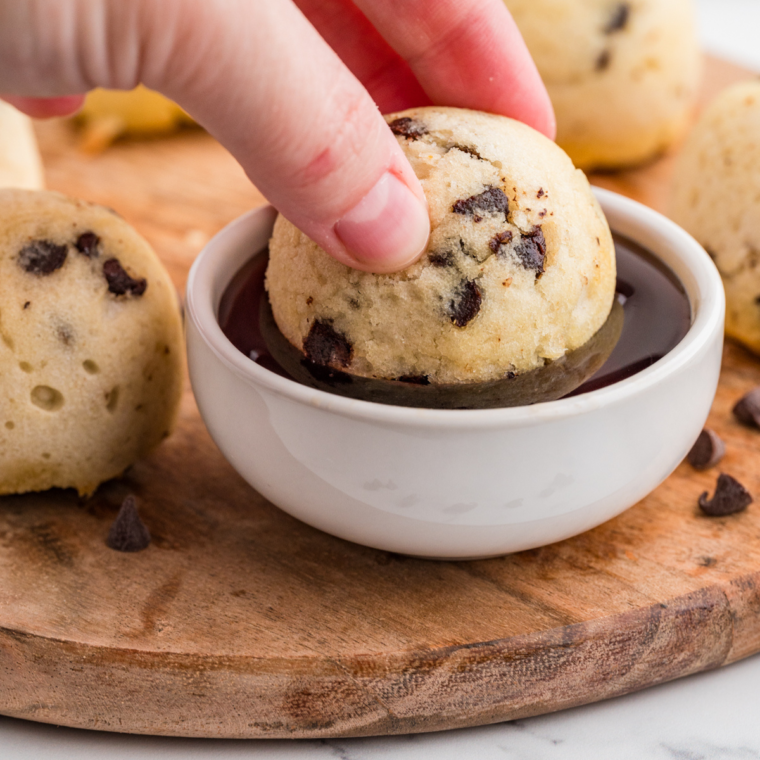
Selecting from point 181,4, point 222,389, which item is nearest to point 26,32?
point 181,4

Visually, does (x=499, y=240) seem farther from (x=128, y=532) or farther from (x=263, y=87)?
(x=128, y=532)

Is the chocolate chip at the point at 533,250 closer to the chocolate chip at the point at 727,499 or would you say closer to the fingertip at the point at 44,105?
the chocolate chip at the point at 727,499

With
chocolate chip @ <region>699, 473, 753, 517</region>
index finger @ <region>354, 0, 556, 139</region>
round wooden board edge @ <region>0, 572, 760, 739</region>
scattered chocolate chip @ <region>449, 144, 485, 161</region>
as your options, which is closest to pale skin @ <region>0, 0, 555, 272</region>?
scattered chocolate chip @ <region>449, 144, 485, 161</region>

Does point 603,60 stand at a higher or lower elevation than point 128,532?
higher

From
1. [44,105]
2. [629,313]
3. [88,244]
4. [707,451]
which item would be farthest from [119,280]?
[707,451]

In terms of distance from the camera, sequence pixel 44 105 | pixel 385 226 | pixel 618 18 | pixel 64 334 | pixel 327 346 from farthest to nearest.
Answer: pixel 618 18 < pixel 44 105 < pixel 64 334 < pixel 327 346 < pixel 385 226

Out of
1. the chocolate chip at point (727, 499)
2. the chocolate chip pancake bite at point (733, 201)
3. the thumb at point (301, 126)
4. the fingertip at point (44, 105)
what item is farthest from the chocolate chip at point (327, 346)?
the chocolate chip pancake bite at point (733, 201)

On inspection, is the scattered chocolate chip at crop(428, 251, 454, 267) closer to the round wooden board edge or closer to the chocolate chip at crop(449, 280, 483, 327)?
the chocolate chip at crop(449, 280, 483, 327)
